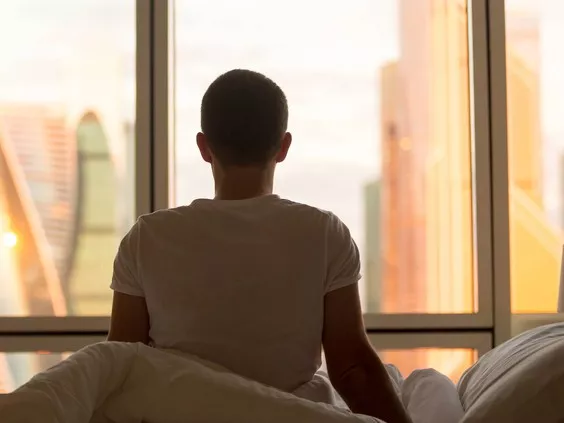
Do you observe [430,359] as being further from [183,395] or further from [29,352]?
[183,395]

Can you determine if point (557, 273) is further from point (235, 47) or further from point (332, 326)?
point (332, 326)

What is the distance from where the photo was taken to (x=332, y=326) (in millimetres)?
1203

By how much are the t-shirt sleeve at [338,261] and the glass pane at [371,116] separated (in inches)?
52.2

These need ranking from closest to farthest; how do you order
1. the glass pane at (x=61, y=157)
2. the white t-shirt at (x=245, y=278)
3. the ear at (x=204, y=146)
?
the white t-shirt at (x=245, y=278) → the ear at (x=204, y=146) → the glass pane at (x=61, y=157)

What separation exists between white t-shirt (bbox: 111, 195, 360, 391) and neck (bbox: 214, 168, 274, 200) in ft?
0.10

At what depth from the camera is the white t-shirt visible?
114cm

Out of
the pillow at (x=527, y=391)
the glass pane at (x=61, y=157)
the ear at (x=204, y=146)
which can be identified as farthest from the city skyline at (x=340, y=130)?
the pillow at (x=527, y=391)

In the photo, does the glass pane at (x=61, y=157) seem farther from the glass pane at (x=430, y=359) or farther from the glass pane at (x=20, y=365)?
the glass pane at (x=430, y=359)

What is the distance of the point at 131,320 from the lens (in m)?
1.24

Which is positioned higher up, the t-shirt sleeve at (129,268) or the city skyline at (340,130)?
the city skyline at (340,130)

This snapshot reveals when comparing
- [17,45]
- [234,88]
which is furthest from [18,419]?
[17,45]

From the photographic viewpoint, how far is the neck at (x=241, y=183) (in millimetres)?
1243

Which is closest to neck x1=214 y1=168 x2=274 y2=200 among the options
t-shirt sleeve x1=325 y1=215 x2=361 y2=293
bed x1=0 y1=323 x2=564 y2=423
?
t-shirt sleeve x1=325 y1=215 x2=361 y2=293

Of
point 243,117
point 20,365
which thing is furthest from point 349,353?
point 20,365
